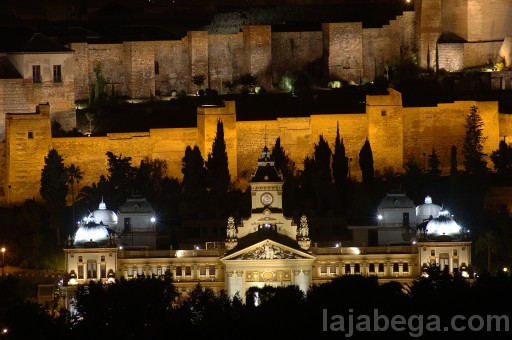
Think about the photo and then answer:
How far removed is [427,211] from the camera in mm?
87438

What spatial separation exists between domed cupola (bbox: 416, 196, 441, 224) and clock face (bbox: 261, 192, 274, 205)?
431 cm

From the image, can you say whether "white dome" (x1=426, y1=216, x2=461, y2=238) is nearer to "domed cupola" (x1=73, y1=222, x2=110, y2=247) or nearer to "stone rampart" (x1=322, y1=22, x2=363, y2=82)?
"domed cupola" (x1=73, y1=222, x2=110, y2=247)

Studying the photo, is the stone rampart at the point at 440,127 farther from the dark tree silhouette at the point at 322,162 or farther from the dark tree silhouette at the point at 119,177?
the dark tree silhouette at the point at 119,177

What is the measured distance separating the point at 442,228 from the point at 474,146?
12.7 m

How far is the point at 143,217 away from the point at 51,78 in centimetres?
1262

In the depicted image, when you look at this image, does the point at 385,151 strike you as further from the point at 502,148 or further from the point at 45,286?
the point at 45,286

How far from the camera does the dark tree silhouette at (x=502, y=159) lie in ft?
316

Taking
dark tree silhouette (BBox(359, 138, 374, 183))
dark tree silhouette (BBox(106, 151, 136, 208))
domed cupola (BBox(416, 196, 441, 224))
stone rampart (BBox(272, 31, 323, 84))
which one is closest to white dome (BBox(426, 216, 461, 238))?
domed cupola (BBox(416, 196, 441, 224))

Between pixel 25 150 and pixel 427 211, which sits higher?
pixel 25 150

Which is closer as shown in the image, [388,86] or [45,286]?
[45,286]

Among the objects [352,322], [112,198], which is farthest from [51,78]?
[352,322]

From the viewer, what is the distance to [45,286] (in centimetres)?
8656

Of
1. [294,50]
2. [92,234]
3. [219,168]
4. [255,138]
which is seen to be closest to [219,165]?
[219,168]

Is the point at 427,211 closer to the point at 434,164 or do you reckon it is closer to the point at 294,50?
the point at 434,164
